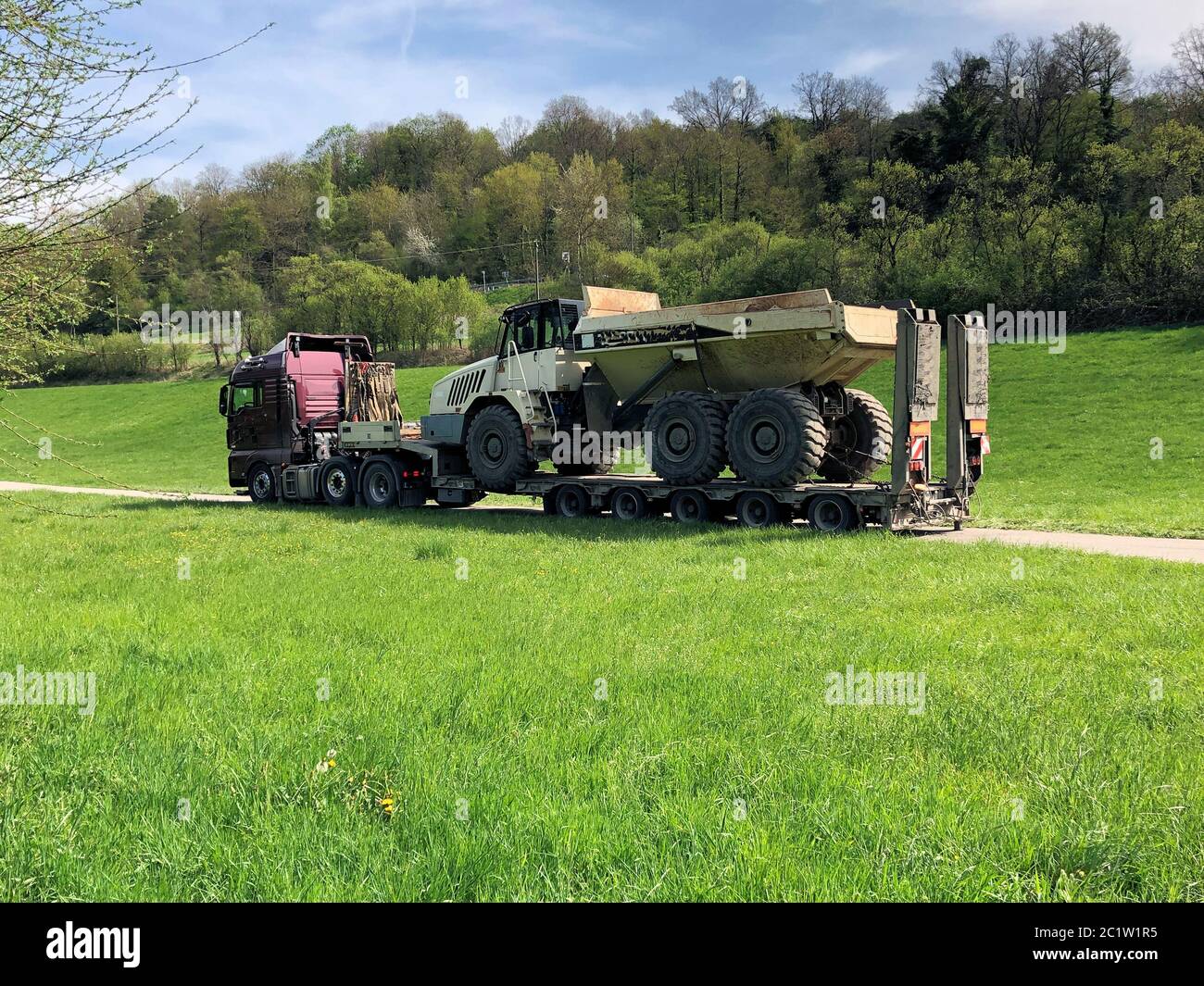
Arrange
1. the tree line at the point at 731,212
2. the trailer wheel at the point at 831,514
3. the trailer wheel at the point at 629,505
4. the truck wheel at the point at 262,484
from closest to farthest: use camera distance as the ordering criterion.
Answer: the trailer wheel at the point at 831,514, the trailer wheel at the point at 629,505, the truck wheel at the point at 262,484, the tree line at the point at 731,212

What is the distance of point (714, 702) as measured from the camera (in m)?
5.22

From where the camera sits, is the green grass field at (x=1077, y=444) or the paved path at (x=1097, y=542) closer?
the paved path at (x=1097, y=542)

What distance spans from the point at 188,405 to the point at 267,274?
25.3 m

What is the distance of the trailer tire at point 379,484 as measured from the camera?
758 inches

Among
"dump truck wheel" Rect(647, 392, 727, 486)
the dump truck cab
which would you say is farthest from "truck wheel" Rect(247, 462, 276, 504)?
"dump truck wheel" Rect(647, 392, 727, 486)

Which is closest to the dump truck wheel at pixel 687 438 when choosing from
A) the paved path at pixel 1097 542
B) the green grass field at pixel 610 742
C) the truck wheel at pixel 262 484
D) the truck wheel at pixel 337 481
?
the paved path at pixel 1097 542

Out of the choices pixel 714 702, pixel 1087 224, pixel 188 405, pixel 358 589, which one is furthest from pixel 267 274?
pixel 714 702

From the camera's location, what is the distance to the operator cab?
16797mm

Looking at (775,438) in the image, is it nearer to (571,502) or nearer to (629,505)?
(629,505)

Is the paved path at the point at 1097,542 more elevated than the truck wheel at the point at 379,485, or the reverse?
the truck wheel at the point at 379,485

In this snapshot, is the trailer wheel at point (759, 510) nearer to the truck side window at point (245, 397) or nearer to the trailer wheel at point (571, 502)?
the trailer wheel at point (571, 502)

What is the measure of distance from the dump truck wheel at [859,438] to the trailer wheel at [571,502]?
4330mm

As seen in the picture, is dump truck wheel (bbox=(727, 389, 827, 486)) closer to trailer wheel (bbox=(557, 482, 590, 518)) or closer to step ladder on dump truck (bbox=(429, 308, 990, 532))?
step ladder on dump truck (bbox=(429, 308, 990, 532))

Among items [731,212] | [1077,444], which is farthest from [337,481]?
[731,212]
